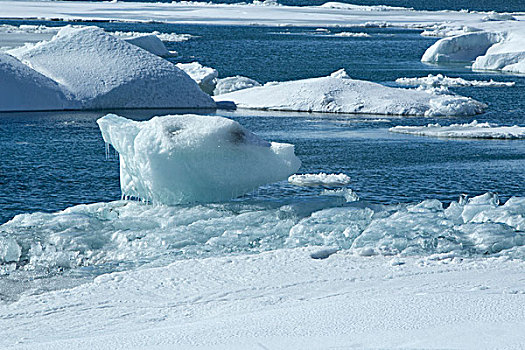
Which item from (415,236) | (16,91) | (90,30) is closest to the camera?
(415,236)

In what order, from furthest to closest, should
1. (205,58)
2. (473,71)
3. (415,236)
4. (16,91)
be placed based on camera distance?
1. (205,58)
2. (473,71)
3. (16,91)
4. (415,236)

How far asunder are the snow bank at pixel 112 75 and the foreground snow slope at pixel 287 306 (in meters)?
10.0

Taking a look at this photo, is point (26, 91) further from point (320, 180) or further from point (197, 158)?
point (197, 158)

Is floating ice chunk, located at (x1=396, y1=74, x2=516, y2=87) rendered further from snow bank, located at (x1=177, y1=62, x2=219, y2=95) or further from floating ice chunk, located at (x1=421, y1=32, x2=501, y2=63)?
floating ice chunk, located at (x1=421, y1=32, x2=501, y2=63)

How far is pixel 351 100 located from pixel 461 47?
1394 cm

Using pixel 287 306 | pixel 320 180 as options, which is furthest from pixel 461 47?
pixel 287 306

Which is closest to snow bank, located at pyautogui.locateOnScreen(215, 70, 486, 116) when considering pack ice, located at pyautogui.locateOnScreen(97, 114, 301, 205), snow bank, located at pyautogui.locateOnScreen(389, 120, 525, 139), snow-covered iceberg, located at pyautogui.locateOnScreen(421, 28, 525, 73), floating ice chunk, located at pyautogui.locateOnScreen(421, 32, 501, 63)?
snow bank, located at pyautogui.locateOnScreen(389, 120, 525, 139)

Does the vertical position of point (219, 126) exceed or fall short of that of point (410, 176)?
it exceeds it

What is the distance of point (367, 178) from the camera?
401 inches

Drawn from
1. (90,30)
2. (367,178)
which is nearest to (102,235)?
(367,178)

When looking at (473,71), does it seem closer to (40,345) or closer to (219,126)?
(219,126)

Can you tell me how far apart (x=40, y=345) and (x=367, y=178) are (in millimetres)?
5997

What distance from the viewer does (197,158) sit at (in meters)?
7.97

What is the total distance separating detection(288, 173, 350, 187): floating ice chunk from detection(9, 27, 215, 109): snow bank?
695cm
